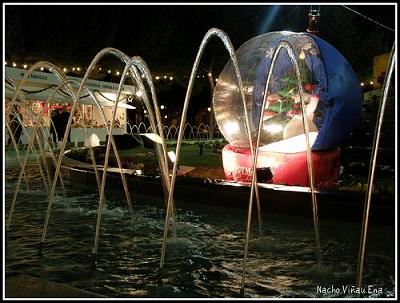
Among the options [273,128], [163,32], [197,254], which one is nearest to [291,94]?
[273,128]

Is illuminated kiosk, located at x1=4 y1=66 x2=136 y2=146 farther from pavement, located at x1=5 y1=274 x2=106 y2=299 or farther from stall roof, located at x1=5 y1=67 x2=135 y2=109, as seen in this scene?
pavement, located at x1=5 y1=274 x2=106 y2=299

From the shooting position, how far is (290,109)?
10398mm

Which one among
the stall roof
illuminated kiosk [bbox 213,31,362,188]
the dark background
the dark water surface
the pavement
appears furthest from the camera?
the dark background

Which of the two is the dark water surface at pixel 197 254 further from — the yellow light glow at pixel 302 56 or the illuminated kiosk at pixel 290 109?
the yellow light glow at pixel 302 56

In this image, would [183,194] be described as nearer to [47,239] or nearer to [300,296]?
[47,239]

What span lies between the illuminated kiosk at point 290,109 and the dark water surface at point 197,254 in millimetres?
2247

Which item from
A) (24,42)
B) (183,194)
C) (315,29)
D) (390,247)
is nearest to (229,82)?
(183,194)

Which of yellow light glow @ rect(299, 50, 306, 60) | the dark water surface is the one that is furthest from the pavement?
yellow light glow @ rect(299, 50, 306, 60)

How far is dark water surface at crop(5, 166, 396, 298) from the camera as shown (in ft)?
17.8

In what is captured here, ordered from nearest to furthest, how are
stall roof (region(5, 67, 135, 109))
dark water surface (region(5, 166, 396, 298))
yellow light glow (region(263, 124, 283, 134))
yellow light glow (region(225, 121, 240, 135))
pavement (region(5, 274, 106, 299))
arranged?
pavement (region(5, 274, 106, 299)) → dark water surface (region(5, 166, 396, 298)) → yellow light glow (region(263, 124, 283, 134)) → yellow light glow (region(225, 121, 240, 135)) → stall roof (region(5, 67, 135, 109))

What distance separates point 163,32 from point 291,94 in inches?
1036

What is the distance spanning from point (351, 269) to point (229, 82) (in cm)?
608

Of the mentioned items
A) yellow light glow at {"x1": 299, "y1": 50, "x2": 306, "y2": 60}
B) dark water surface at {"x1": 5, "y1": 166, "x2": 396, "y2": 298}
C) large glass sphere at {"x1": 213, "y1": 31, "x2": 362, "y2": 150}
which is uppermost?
yellow light glow at {"x1": 299, "y1": 50, "x2": 306, "y2": 60}

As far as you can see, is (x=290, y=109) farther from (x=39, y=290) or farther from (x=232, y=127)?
(x=39, y=290)
